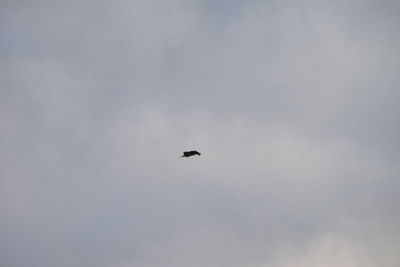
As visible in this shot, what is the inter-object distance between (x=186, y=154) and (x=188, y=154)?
447mm

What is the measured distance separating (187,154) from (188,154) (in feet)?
0.77

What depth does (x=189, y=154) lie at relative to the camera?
164 ft

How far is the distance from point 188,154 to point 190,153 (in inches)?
23.6

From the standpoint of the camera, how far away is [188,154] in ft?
164

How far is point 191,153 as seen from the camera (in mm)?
50375

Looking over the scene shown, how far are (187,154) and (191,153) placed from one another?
0.92 m

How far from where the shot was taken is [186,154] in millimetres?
50062

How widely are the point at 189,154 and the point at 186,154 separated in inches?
25.7

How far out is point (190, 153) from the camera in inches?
1982

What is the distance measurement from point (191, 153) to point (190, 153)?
214mm
